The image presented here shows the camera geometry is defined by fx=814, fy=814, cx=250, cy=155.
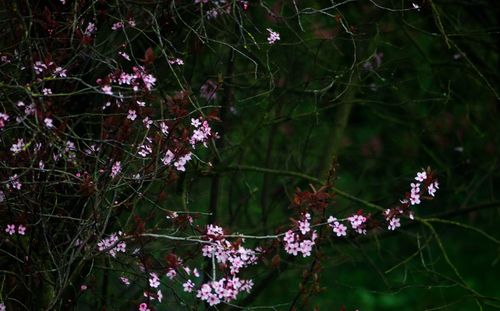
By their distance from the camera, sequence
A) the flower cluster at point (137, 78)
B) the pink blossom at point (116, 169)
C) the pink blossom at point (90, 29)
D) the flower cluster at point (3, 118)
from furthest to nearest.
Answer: the pink blossom at point (90, 29)
the flower cluster at point (137, 78)
the pink blossom at point (116, 169)
the flower cluster at point (3, 118)

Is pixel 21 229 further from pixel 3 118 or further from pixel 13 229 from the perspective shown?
pixel 3 118

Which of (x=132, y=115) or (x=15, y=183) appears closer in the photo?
(x=15, y=183)

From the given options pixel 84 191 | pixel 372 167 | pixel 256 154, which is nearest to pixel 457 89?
pixel 372 167

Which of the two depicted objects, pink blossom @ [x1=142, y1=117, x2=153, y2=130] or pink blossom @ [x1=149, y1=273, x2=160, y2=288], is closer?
pink blossom @ [x1=142, y1=117, x2=153, y2=130]

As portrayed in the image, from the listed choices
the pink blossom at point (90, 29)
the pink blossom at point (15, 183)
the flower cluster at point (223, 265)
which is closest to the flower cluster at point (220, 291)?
the flower cluster at point (223, 265)

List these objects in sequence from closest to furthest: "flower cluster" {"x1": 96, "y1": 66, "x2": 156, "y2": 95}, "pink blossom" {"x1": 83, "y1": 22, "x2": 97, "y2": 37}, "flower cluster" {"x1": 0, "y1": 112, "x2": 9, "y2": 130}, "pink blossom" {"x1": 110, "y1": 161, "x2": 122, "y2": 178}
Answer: "flower cluster" {"x1": 0, "y1": 112, "x2": 9, "y2": 130} < "pink blossom" {"x1": 110, "y1": 161, "x2": 122, "y2": 178} < "flower cluster" {"x1": 96, "y1": 66, "x2": 156, "y2": 95} < "pink blossom" {"x1": 83, "y1": 22, "x2": 97, "y2": 37}

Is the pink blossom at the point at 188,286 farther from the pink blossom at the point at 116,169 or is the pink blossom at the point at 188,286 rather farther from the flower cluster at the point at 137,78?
the flower cluster at the point at 137,78

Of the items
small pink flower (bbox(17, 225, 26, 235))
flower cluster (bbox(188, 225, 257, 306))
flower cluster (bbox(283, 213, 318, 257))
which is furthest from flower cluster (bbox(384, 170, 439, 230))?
small pink flower (bbox(17, 225, 26, 235))

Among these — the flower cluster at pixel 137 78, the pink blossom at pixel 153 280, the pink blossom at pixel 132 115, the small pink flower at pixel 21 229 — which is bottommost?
the pink blossom at pixel 153 280

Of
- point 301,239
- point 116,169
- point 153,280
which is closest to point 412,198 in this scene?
A: point 301,239

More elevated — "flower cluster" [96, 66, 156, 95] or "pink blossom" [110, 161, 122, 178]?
"flower cluster" [96, 66, 156, 95]

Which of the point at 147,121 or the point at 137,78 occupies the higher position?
the point at 137,78

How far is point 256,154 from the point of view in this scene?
6305 millimetres

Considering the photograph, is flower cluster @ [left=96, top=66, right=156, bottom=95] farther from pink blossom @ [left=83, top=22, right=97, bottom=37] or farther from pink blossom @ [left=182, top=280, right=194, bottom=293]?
pink blossom @ [left=182, top=280, right=194, bottom=293]
